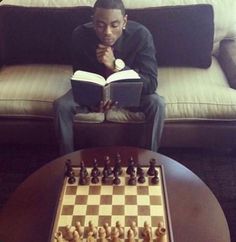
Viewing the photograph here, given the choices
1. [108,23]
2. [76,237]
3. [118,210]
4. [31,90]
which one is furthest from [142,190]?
[31,90]

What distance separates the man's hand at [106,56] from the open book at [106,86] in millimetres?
179

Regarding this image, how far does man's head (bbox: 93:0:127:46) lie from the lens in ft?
6.14

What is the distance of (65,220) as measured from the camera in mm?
1388

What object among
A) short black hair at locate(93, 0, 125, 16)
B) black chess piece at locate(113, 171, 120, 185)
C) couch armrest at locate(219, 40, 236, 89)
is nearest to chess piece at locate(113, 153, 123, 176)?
black chess piece at locate(113, 171, 120, 185)

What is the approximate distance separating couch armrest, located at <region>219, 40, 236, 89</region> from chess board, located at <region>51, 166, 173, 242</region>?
0.94 meters

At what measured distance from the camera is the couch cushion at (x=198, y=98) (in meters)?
2.07

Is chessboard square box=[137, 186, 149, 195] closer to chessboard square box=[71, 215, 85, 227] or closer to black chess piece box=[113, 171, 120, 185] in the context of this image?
black chess piece box=[113, 171, 120, 185]

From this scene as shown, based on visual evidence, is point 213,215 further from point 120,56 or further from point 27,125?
point 27,125

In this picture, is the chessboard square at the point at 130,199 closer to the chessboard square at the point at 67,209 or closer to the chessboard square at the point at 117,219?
the chessboard square at the point at 117,219

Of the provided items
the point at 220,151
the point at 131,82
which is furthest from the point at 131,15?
the point at 220,151

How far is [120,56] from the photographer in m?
2.09

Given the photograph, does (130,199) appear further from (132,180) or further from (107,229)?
(107,229)

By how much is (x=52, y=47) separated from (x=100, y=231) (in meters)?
1.42

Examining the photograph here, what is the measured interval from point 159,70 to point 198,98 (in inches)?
15.6
